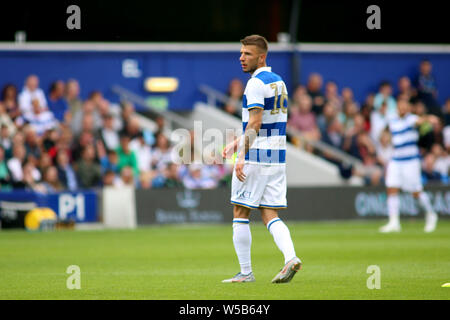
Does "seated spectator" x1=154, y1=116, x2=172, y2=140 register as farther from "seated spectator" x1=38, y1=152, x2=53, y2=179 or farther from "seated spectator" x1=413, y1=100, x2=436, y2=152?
"seated spectator" x1=413, y1=100, x2=436, y2=152

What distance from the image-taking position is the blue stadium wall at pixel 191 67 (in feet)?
83.7

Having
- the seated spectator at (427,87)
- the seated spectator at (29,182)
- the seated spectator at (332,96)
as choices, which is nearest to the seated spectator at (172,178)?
the seated spectator at (29,182)

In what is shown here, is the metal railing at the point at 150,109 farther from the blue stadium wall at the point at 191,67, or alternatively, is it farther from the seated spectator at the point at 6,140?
the seated spectator at the point at 6,140

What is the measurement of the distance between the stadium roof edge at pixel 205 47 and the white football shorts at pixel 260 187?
1704cm

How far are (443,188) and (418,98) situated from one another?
524cm

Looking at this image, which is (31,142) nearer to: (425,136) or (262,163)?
(425,136)

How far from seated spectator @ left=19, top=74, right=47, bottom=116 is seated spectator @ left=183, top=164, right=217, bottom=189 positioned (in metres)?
3.96

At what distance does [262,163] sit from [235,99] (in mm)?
16040

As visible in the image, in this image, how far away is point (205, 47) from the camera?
2717 cm

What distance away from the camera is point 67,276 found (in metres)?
10.4

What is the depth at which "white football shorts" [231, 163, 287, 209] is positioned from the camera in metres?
9.59

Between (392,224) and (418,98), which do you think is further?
(418,98)
